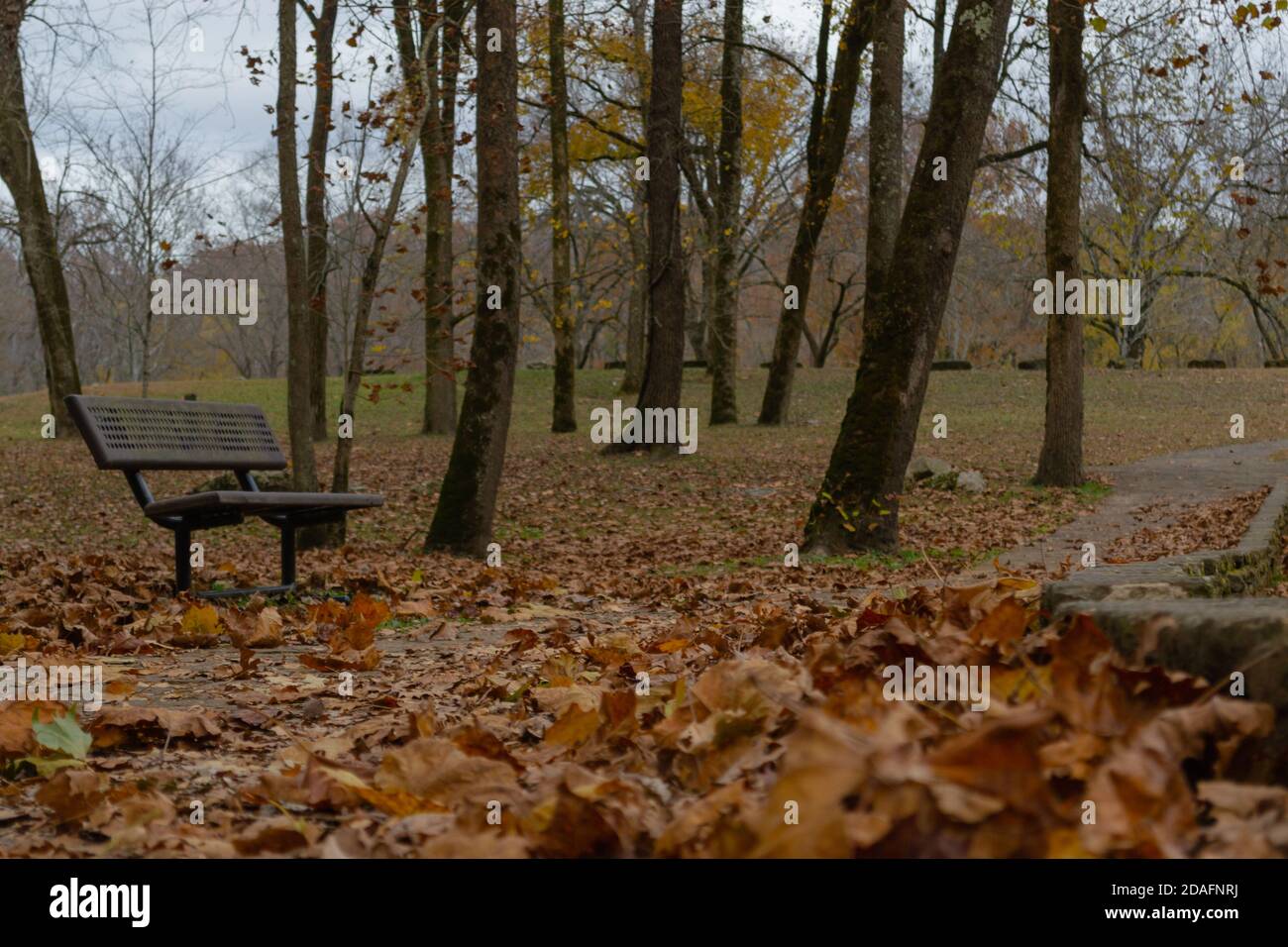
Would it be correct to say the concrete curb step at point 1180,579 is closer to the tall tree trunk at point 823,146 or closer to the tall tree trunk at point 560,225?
the tall tree trunk at point 560,225

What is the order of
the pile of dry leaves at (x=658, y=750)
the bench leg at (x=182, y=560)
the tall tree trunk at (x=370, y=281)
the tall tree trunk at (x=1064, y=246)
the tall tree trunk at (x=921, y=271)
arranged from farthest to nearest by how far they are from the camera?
the tall tree trunk at (x=1064, y=246) → the tall tree trunk at (x=370, y=281) → the tall tree trunk at (x=921, y=271) → the bench leg at (x=182, y=560) → the pile of dry leaves at (x=658, y=750)

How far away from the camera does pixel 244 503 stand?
6.79 meters

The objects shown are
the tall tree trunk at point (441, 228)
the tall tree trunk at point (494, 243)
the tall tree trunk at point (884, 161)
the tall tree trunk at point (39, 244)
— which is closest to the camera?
the tall tree trunk at point (494, 243)

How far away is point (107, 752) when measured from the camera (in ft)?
11.0

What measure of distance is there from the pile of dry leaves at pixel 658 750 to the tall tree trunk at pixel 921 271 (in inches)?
182

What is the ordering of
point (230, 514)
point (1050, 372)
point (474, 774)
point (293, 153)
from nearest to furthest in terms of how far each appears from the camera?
1. point (474, 774)
2. point (230, 514)
3. point (293, 153)
4. point (1050, 372)

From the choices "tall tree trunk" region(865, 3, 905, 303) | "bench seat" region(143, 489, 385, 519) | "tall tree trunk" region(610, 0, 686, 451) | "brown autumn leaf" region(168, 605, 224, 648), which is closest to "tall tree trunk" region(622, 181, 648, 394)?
"tall tree trunk" region(610, 0, 686, 451)

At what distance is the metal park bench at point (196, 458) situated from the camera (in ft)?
22.5

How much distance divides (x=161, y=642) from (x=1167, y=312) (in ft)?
202

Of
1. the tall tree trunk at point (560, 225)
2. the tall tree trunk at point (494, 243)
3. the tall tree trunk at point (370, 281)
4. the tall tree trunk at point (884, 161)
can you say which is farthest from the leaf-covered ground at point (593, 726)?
the tall tree trunk at point (560, 225)

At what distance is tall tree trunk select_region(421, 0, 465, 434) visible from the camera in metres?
11.6

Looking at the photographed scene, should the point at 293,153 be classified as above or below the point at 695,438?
above
